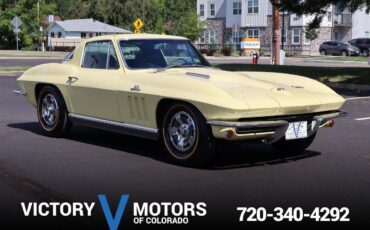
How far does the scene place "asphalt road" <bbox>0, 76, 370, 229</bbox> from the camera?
17.5ft

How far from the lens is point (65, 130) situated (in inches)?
340

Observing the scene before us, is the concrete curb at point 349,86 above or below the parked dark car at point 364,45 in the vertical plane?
below

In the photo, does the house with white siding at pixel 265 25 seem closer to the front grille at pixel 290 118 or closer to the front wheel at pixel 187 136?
the front grille at pixel 290 118

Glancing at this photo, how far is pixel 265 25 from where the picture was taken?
62219mm

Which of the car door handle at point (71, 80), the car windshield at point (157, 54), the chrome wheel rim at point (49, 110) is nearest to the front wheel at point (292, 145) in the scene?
the car windshield at point (157, 54)

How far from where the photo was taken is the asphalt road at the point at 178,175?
5336 millimetres

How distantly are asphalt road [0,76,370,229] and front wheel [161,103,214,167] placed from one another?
0.48 ft

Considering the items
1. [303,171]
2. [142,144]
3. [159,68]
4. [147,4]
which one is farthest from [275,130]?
[147,4]

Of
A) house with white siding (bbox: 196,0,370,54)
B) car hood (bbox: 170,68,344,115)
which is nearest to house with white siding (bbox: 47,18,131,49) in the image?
house with white siding (bbox: 196,0,370,54)

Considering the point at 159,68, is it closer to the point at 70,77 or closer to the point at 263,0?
the point at 70,77

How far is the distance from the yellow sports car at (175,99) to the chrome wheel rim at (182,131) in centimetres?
1

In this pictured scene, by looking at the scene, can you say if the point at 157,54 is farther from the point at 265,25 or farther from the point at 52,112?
the point at 265,25

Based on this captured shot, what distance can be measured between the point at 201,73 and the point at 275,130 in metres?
1.24

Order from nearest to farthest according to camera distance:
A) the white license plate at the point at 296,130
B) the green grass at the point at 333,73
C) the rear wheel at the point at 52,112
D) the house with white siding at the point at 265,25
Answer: the white license plate at the point at 296,130 → the rear wheel at the point at 52,112 → the green grass at the point at 333,73 → the house with white siding at the point at 265,25
